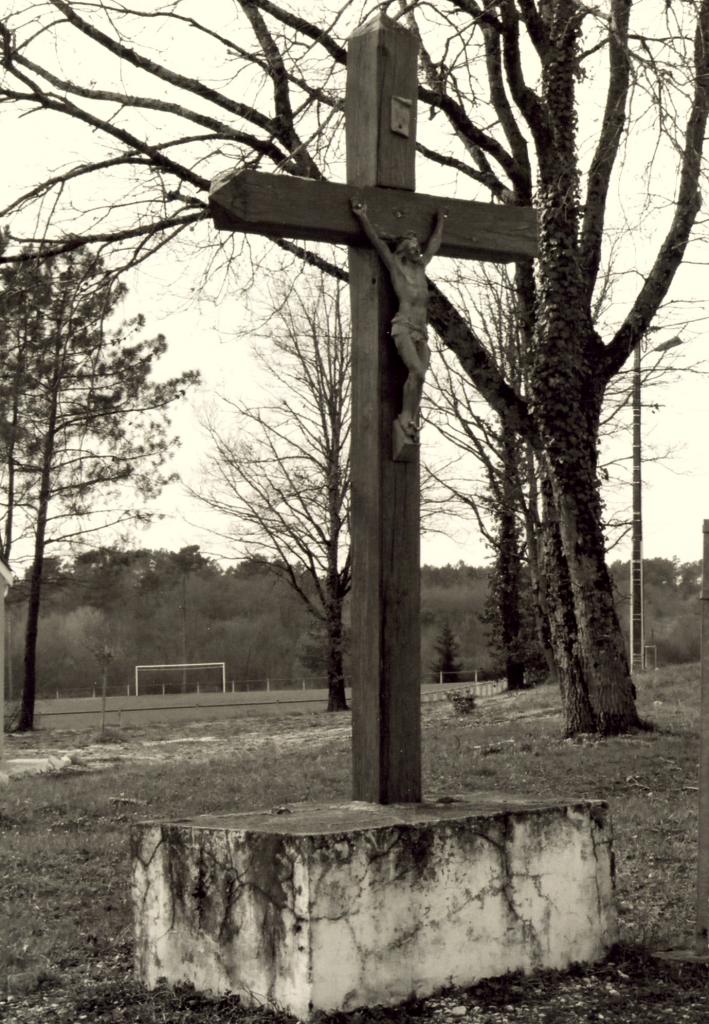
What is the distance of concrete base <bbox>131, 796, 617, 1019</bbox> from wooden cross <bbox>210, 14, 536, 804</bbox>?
0.36 m

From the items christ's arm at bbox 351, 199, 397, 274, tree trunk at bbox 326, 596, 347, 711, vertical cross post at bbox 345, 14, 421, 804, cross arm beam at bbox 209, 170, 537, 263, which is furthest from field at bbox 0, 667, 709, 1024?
tree trunk at bbox 326, 596, 347, 711

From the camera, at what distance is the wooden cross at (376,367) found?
5039 mm

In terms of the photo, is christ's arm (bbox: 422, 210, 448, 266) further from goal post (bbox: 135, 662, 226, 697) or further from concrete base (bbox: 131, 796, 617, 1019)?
goal post (bbox: 135, 662, 226, 697)

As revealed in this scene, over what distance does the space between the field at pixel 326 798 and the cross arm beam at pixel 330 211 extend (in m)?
2.86

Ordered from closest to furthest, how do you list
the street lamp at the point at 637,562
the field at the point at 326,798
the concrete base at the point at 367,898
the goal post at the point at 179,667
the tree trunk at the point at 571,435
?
1. the concrete base at the point at 367,898
2. the field at the point at 326,798
3. the tree trunk at the point at 571,435
4. the street lamp at the point at 637,562
5. the goal post at the point at 179,667

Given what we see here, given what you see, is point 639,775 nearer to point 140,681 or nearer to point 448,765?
point 448,765

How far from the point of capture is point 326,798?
33.9ft

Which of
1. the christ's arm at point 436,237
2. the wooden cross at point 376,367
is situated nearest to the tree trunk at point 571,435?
the christ's arm at point 436,237

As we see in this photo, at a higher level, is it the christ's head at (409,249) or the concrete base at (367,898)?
the christ's head at (409,249)

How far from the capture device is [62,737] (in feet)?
82.2

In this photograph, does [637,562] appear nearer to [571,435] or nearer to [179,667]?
[571,435]

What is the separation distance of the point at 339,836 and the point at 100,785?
8731 mm

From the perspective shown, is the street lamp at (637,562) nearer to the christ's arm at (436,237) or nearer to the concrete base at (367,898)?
the christ's arm at (436,237)

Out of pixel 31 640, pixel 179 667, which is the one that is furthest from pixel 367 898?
pixel 179 667
